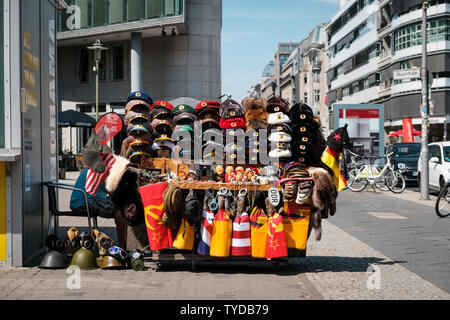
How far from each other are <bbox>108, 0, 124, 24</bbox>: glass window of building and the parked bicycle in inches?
828

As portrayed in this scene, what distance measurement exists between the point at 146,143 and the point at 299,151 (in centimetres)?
194

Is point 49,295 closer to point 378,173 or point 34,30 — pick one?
point 34,30

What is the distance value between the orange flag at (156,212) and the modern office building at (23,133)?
4.99 feet

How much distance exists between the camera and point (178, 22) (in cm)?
3719

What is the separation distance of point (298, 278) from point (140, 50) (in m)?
33.0

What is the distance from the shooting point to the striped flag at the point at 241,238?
742cm

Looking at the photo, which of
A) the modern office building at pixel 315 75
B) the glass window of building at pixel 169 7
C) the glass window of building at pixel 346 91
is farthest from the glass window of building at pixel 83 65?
the modern office building at pixel 315 75

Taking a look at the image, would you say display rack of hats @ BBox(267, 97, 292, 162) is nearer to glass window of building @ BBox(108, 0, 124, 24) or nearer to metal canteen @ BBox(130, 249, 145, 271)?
metal canteen @ BBox(130, 249, 145, 271)

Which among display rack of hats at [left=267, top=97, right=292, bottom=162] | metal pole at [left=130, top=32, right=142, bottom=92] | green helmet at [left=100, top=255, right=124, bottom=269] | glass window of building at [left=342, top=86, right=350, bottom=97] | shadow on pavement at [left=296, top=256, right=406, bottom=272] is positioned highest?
glass window of building at [left=342, top=86, right=350, bottom=97]

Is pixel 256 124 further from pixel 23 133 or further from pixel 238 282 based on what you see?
pixel 23 133

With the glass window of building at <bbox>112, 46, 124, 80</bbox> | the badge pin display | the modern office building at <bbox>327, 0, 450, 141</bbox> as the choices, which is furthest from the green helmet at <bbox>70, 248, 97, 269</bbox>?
the modern office building at <bbox>327, 0, 450, 141</bbox>

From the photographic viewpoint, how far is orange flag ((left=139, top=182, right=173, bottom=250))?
7492 mm

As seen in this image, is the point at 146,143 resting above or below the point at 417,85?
below

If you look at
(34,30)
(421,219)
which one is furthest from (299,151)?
(421,219)
